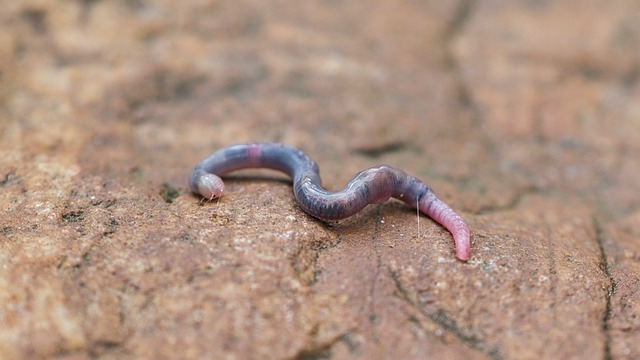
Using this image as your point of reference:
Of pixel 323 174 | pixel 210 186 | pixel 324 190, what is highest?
pixel 323 174

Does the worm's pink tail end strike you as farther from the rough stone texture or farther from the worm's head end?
the worm's head end

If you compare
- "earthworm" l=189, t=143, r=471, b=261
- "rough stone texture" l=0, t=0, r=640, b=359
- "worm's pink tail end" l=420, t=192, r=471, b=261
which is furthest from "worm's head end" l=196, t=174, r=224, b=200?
"worm's pink tail end" l=420, t=192, r=471, b=261

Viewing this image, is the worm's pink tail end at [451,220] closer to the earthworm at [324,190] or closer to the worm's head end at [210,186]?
the earthworm at [324,190]

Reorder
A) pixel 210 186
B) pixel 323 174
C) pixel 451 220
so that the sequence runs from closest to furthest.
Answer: pixel 451 220, pixel 210 186, pixel 323 174

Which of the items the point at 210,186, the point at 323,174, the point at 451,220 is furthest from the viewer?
the point at 323,174

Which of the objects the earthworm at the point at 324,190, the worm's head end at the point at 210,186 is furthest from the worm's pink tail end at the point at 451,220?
the worm's head end at the point at 210,186

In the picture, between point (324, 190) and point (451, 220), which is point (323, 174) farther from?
point (451, 220)

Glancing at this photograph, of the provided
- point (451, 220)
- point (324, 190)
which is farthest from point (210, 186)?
point (451, 220)
